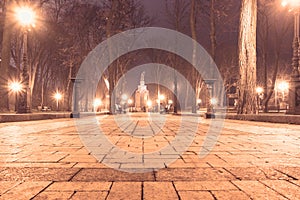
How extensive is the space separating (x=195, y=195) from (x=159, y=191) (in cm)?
33

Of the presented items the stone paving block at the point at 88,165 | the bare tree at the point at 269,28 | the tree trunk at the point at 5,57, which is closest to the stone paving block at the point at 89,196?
the stone paving block at the point at 88,165

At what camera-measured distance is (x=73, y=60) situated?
2644 centimetres

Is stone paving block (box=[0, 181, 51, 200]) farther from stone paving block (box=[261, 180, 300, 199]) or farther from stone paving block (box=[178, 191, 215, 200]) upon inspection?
stone paving block (box=[261, 180, 300, 199])

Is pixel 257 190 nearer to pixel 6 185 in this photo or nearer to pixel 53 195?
pixel 53 195

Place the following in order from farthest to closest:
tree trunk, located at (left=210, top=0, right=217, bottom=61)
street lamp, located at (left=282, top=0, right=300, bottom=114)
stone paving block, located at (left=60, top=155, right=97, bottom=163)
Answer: tree trunk, located at (left=210, top=0, right=217, bottom=61)
street lamp, located at (left=282, top=0, right=300, bottom=114)
stone paving block, located at (left=60, top=155, right=97, bottom=163)

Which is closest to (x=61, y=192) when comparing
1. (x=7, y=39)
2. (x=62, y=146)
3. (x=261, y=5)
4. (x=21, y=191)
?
(x=21, y=191)

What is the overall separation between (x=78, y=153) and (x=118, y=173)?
1.35 meters

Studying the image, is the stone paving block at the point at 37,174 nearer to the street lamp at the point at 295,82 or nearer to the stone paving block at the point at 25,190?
the stone paving block at the point at 25,190

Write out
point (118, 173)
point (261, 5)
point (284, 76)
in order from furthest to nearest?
A: point (284, 76) < point (261, 5) < point (118, 173)

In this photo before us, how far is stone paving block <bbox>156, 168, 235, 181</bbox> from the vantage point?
282 cm

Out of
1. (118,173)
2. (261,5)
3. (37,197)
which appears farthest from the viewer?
(261,5)

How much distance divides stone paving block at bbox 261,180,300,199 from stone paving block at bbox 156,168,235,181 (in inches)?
15.1

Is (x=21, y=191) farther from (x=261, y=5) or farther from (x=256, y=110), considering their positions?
(x=261, y=5)

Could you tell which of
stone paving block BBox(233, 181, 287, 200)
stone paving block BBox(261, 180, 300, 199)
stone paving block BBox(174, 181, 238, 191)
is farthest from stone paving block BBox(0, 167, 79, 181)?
stone paving block BBox(261, 180, 300, 199)
